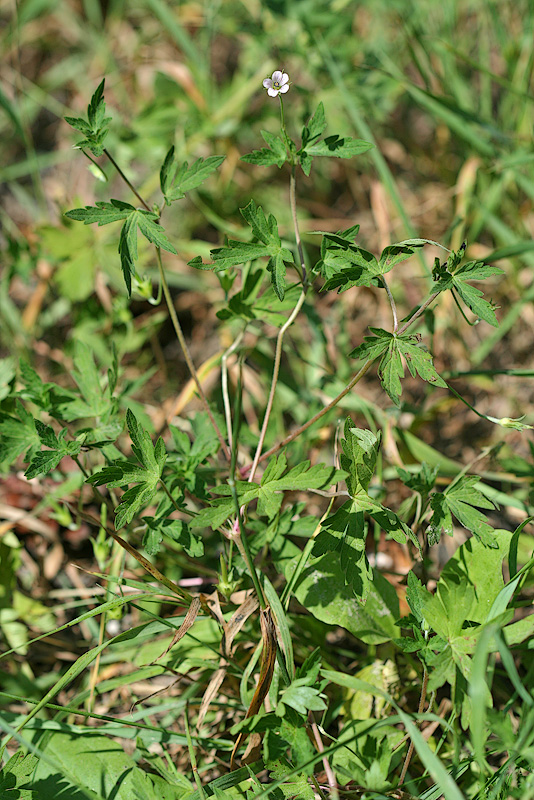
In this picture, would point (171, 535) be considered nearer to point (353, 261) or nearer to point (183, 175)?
point (353, 261)

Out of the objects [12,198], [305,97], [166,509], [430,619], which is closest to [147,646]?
[166,509]

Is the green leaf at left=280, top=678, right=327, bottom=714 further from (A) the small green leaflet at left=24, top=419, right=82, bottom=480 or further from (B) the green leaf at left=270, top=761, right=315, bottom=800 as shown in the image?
(A) the small green leaflet at left=24, top=419, right=82, bottom=480

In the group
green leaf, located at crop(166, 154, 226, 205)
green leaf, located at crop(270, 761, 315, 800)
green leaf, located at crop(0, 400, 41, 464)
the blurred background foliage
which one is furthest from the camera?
the blurred background foliage

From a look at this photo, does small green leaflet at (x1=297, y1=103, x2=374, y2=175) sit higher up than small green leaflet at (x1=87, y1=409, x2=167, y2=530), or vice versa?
small green leaflet at (x1=297, y1=103, x2=374, y2=175)

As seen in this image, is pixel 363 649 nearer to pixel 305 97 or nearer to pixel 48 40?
pixel 305 97

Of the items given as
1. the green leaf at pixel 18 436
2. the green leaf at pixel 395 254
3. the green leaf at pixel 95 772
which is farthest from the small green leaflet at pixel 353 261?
the green leaf at pixel 95 772

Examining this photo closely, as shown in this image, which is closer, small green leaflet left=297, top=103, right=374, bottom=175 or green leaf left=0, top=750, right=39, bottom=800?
green leaf left=0, top=750, right=39, bottom=800

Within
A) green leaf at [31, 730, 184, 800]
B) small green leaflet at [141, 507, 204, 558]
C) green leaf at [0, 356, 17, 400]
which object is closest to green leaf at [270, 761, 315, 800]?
green leaf at [31, 730, 184, 800]

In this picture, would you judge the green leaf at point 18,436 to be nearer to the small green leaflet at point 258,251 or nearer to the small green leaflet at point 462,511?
the small green leaflet at point 258,251
